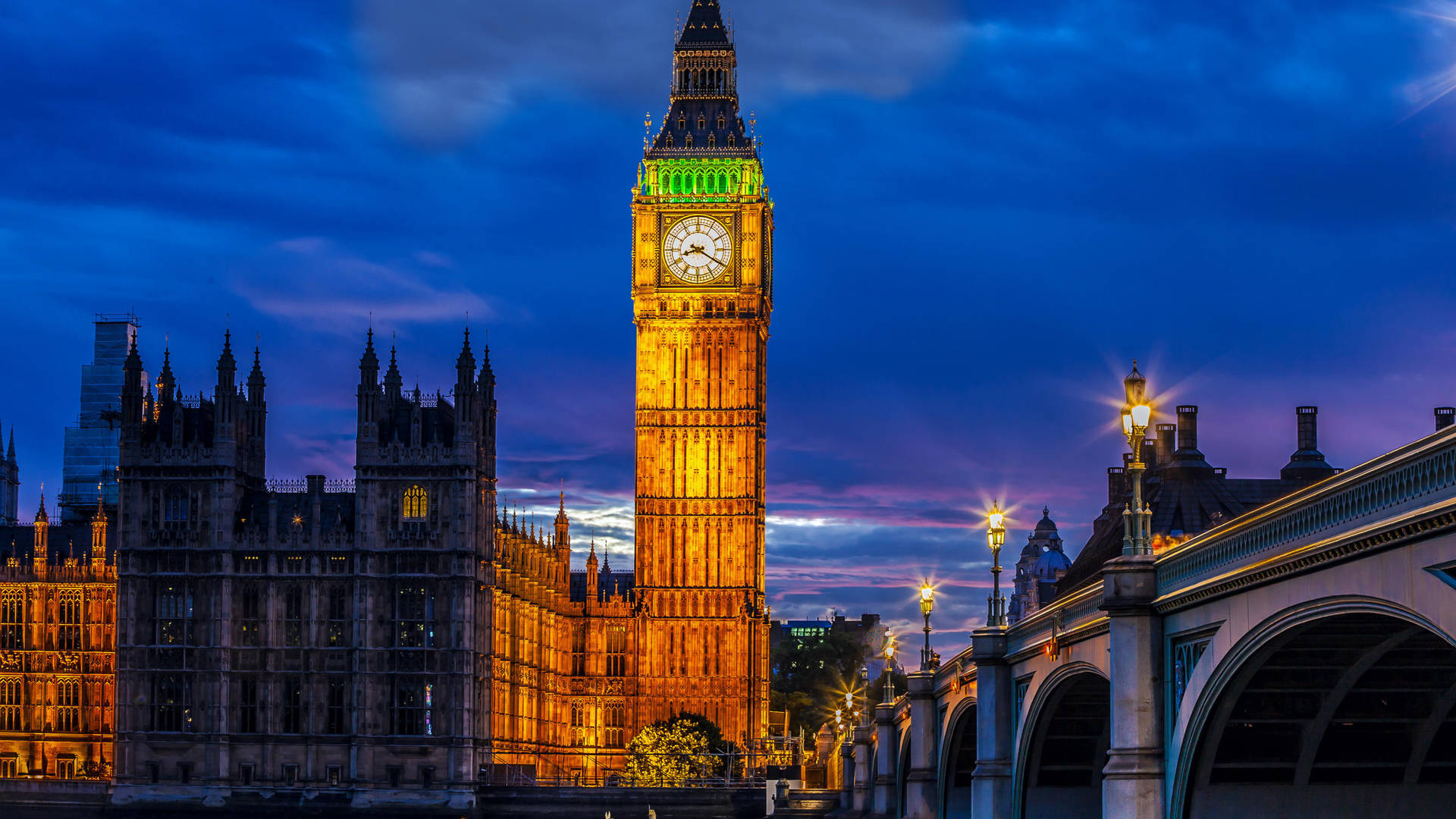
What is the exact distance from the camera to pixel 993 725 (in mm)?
47594

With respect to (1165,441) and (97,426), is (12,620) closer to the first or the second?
(97,426)

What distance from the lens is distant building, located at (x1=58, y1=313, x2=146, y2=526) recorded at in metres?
152

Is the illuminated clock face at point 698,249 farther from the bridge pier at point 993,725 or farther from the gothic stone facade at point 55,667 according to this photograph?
the bridge pier at point 993,725

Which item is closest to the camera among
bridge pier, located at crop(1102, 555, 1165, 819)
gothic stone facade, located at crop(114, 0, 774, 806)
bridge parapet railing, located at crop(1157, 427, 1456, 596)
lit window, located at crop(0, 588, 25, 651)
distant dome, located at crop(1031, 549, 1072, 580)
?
bridge parapet railing, located at crop(1157, 427, 1456, 596)

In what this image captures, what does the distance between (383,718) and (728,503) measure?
3881 cm

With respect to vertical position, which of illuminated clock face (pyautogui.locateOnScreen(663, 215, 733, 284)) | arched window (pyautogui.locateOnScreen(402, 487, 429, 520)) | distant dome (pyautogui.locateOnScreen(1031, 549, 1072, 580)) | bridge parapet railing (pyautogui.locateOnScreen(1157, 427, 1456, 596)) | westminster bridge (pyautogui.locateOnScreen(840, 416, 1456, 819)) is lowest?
westminster bridge (pyautogui.locateOnScreen(840, 416, 1456, 819))

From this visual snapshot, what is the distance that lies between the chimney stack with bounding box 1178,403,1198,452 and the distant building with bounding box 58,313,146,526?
85.4m

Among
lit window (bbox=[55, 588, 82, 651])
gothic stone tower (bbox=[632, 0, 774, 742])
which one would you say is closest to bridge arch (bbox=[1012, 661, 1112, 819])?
lit window (bbox=[55, 588, 82, 651])

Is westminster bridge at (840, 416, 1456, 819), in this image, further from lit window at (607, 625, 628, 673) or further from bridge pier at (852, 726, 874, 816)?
lit window at (607, 625, 628, 673)

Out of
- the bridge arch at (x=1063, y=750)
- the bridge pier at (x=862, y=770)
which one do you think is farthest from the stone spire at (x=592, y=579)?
the bridge arch at (x=1063, y=750)

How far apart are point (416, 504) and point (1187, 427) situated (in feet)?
143

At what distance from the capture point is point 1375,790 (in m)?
31.7

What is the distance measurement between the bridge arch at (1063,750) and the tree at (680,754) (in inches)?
2883

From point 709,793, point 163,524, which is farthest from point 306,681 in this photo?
point 709,793
